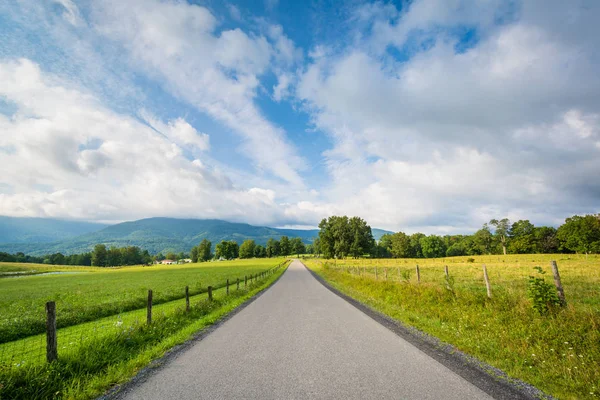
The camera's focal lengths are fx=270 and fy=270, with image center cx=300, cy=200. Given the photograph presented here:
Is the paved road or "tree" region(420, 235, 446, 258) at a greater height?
the paved road

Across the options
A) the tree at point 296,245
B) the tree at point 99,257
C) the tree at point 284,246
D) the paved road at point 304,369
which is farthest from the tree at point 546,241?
the tree at point 99,257

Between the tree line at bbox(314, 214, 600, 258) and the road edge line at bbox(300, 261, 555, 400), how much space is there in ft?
249

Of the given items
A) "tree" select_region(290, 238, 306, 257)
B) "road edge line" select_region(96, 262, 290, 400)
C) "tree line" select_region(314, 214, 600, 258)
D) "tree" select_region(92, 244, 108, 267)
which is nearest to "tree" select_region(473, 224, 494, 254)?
"tree line" select_region(314, 214, 600, 258)

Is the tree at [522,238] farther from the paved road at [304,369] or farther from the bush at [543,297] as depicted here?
the paved road at [304,369]

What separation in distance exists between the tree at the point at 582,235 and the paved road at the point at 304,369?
101 metres

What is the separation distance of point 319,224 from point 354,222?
1157 centimetres

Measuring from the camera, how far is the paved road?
4312 mm

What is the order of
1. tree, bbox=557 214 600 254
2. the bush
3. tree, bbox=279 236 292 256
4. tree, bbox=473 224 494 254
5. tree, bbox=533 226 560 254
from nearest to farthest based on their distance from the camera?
the bush → tree, bbox=557 214 600 254 → tree, bbox=533 226 560 254 → tree, bbox=473 224 494 254 → tree, bbox=279 236 292 256

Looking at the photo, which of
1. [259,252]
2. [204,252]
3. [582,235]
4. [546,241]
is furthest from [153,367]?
[259,252]

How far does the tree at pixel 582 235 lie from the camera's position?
242 ft

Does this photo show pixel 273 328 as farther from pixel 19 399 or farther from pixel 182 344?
pixel 19 399

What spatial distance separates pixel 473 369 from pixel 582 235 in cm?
10387

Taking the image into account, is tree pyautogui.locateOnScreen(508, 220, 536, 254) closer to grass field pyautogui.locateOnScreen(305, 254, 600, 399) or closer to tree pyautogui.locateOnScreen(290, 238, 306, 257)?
tree pyautogui.locateOnScreen(290, 238, 306, 257)

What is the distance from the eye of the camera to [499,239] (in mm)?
103062
